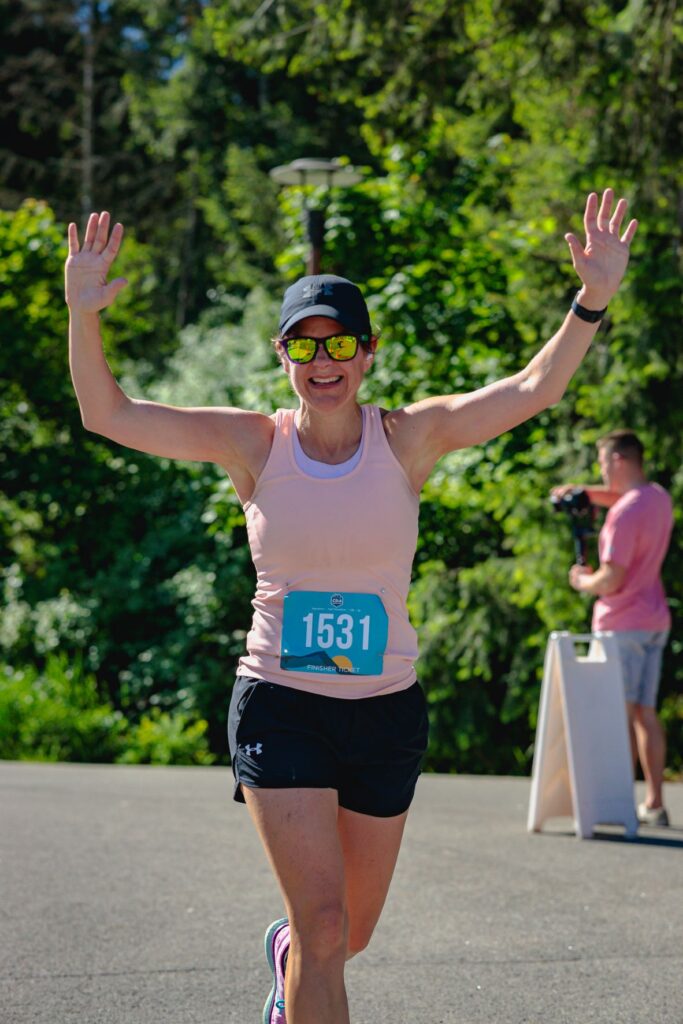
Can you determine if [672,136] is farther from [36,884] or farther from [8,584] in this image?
[8,584]

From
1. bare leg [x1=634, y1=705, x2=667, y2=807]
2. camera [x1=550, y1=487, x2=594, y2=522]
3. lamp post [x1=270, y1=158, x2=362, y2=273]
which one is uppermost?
lamp post [x1=270, y1=158, x2=362, y2=273]

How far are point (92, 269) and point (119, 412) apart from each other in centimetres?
35

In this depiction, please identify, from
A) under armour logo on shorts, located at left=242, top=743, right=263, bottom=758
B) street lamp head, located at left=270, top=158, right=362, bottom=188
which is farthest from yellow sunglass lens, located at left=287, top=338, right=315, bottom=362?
street lamp head, located at left=270, top=158, right=362, bottom=188

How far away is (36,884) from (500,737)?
327 inches

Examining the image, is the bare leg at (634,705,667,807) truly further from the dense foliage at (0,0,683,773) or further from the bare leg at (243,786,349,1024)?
the bare leg at (243,786,349,1024)

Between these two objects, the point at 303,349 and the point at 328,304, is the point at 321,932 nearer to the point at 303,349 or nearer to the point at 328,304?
the point at 303,349

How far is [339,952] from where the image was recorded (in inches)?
140

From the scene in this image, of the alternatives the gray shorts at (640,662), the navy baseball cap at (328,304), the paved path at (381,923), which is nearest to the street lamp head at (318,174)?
the paved path at (381,923)

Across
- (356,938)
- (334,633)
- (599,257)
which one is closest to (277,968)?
(356,938)

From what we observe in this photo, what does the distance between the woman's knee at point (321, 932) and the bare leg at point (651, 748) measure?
5.52m

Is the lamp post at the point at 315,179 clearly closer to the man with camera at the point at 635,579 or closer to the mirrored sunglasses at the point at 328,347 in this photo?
the man with camera at the point at 635,579

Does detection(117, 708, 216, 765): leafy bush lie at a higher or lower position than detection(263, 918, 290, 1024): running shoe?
lower

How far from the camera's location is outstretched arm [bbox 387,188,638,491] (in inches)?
154

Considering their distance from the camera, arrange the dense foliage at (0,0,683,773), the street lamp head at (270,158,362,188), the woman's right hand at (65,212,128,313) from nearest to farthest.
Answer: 1. the woman's right hand at (65,212,128,313)
2. the dense foliage at (0,0,683,773)
3. the street lamp head at (270,158,362,188)
